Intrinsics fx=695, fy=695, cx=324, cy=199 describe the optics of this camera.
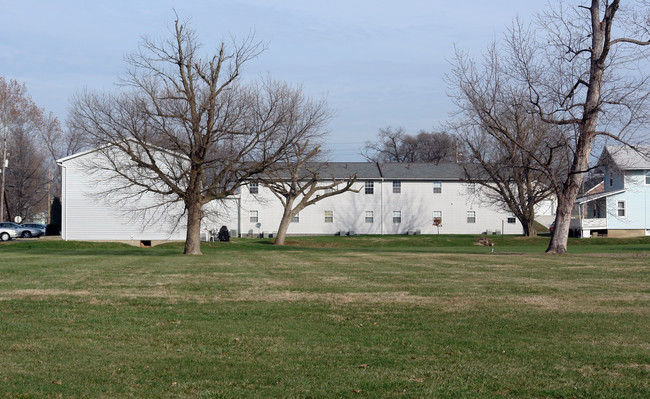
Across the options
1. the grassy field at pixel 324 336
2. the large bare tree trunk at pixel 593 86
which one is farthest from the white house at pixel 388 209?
the grassy field at pixel 324 336

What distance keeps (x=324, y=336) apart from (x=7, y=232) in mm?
56395

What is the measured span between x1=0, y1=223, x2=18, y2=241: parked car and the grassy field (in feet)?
144

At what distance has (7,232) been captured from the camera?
197ft

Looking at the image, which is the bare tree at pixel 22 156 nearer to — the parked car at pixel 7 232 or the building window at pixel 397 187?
the parked car at pixel 7 232

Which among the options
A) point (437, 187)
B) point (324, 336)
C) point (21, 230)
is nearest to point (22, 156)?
point (21, 230)

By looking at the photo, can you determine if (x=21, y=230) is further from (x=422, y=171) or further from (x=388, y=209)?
(x=422, y=171)

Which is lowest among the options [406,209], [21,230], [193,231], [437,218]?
[193,231]

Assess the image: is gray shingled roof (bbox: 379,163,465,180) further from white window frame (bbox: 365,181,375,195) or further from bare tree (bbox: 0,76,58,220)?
bare tree (bbox: 0,76,58,220)

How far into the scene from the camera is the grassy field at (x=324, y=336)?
7.65m

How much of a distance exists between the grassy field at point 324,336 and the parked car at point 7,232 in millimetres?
43820

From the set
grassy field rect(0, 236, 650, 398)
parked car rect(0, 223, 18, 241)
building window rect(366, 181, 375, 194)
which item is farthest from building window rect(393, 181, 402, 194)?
grassy field rect(0, 236, 650, 398)

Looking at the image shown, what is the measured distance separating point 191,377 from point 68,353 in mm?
2269

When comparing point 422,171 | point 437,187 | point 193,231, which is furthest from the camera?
point 422,171

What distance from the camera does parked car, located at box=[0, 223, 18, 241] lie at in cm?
5959
